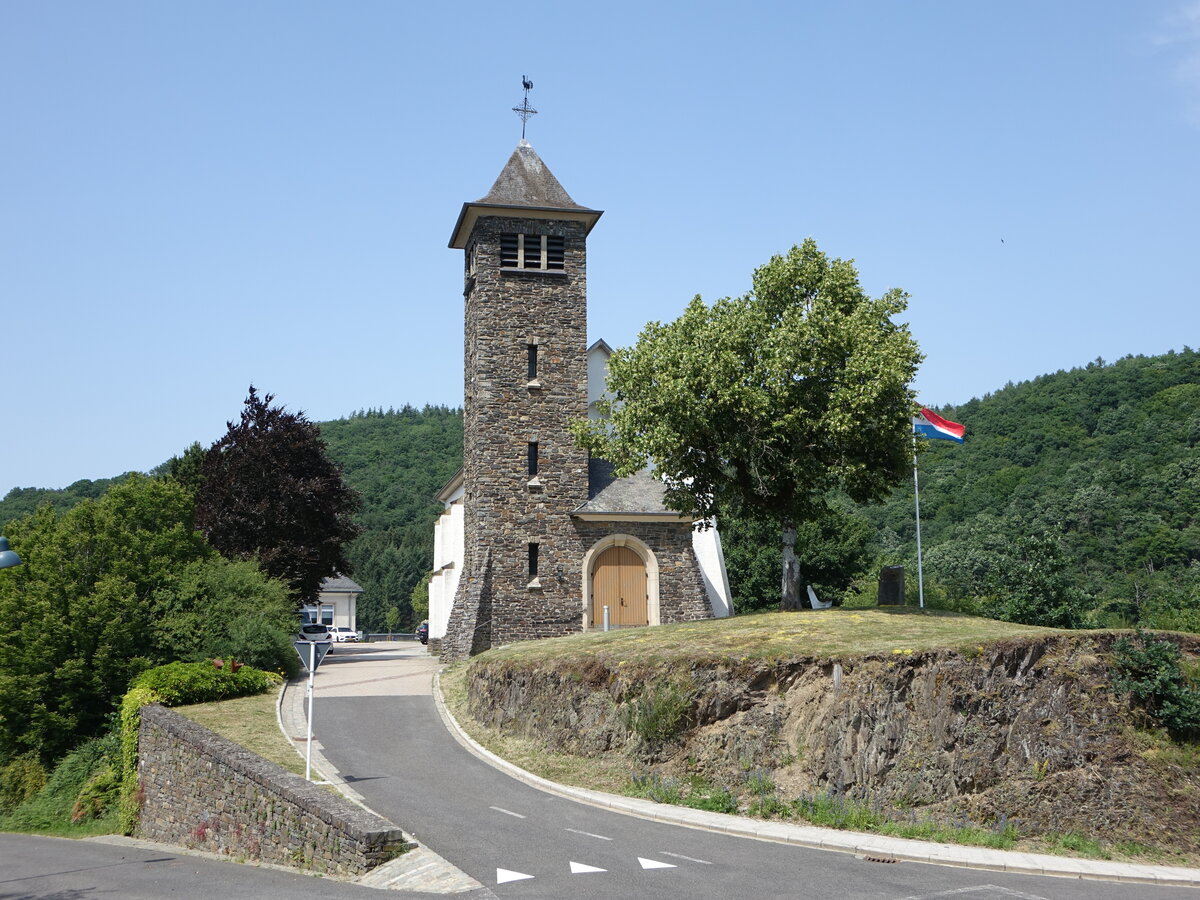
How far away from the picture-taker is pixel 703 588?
1347 inches

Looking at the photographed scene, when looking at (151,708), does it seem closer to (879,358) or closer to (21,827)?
(21,827)

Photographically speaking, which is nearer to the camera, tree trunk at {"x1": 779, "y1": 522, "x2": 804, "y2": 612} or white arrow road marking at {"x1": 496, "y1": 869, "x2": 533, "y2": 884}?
white arrow road marking at {"x1": 496, "y1": 869, "x2": 533, "y2": 884}

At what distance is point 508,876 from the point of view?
42.0 ft

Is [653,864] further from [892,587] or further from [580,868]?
[892,587]

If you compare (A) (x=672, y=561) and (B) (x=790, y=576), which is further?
(A) (x=672, y=561)

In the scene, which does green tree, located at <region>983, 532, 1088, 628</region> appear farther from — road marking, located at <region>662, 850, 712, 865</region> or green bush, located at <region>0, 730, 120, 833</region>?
green bush, located at <region>0, 730, 120, 833</region>

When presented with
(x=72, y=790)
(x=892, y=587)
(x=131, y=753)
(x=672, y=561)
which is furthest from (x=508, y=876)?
(x=672, y=561)

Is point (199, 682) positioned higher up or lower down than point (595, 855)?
higher up

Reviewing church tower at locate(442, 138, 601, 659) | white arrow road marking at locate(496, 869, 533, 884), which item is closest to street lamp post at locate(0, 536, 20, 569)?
white arrow road marking at locate(496, 869, 533, 884)

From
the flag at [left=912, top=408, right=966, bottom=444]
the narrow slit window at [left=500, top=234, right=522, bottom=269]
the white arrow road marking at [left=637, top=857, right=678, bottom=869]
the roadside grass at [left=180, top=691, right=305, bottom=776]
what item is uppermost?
the narrow slit window at [left=500, top=234, right=522, bottom=269]

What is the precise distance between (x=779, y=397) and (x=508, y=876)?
633 inches

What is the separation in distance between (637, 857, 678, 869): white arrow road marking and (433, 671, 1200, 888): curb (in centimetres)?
222

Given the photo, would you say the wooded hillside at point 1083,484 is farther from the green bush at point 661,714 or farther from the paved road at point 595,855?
A: the paved road at point 595,855

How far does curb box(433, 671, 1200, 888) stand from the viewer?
1368cm
